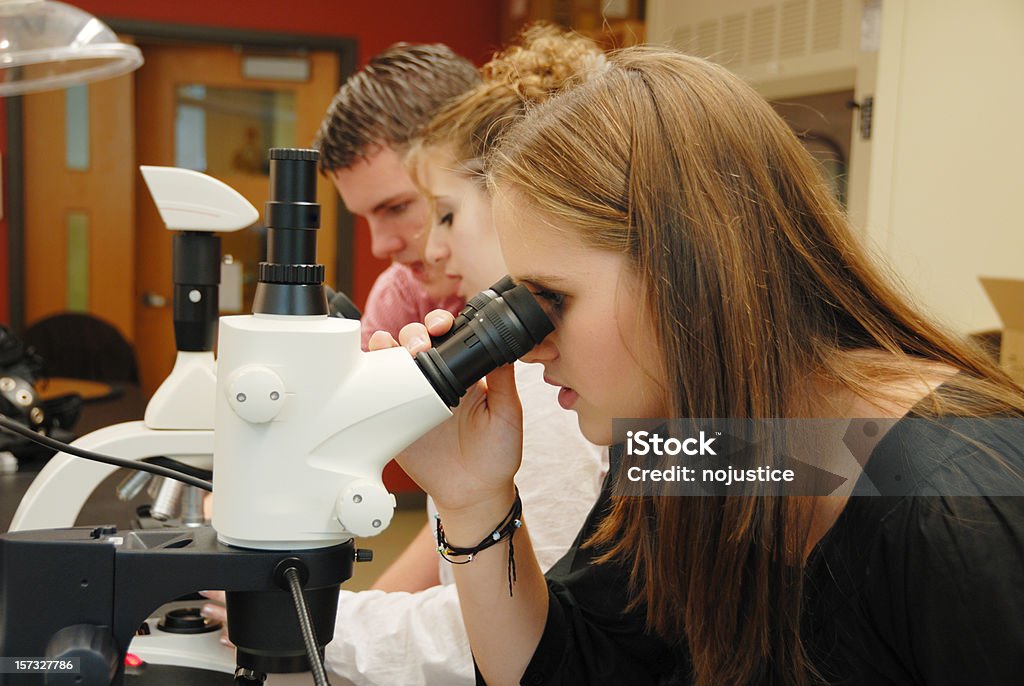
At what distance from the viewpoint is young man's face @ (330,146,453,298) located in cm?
176

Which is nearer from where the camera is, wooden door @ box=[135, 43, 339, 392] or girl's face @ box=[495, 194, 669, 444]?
girl's face @ box=[495, 194, 669, 444]

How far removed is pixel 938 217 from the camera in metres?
2.44

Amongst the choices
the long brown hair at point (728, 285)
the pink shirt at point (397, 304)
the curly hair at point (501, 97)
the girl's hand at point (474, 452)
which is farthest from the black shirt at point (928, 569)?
the pink shirt at point (397, 304)

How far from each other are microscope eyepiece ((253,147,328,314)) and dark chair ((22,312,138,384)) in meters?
3.34

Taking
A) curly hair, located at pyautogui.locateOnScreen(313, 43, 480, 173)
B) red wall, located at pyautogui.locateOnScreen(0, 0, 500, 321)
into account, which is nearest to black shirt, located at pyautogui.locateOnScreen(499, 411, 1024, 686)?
curly hair, located at pyautogui.locateOnScreen(313, 43, 480, 173)

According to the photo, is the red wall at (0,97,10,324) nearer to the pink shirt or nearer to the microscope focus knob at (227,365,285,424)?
the pink shirt

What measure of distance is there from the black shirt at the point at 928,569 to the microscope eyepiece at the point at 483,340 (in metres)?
0.33

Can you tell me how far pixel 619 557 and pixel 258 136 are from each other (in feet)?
14.0

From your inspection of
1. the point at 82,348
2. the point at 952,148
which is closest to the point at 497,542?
the point at 952,148

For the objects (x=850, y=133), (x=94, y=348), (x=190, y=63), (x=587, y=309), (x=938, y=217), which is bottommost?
(x=94, y=348)

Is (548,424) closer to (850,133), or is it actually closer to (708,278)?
(708,278)

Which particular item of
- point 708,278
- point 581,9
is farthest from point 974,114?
point 581,9

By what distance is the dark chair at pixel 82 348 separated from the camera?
12.6ft

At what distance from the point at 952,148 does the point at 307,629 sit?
2.23 meters
